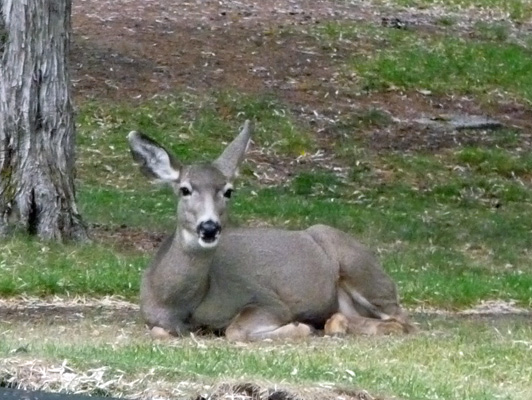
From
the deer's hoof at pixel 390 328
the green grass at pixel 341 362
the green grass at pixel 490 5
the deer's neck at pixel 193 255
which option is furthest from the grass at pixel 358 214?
the green grass at pixel 490 5

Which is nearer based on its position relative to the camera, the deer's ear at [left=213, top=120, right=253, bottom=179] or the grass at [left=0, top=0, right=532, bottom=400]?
the grass at [left=0, top=0, right=532, bottom=400]

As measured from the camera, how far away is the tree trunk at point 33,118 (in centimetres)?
1359

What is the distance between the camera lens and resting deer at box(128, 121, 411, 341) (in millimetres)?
10047

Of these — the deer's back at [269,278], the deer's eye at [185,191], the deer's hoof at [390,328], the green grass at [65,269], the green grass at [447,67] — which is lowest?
the green grass at [447,67]

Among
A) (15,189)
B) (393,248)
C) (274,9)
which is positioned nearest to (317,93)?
(274,9)

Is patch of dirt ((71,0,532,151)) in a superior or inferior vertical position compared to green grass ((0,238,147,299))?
inferior

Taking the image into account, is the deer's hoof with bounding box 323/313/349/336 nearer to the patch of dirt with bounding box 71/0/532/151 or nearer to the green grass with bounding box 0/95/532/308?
the green grass with bounding box 0/95/532/308

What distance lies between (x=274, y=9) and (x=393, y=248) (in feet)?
40.2

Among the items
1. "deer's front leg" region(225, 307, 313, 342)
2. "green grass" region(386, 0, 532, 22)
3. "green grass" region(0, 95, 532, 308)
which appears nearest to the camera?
"deer's front leg" region(225, 307, 313, 342)

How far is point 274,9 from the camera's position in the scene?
27.0 m

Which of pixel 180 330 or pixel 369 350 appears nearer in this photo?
pixel 369 350

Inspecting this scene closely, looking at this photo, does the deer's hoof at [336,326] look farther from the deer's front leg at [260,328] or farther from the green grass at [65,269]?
the green grass at [65,269]

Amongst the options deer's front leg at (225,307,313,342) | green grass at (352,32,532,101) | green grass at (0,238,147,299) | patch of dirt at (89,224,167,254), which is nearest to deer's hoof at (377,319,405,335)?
deer's front leg at (225,307,313,342)

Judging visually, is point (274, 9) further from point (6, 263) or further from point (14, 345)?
point (14, 345)
